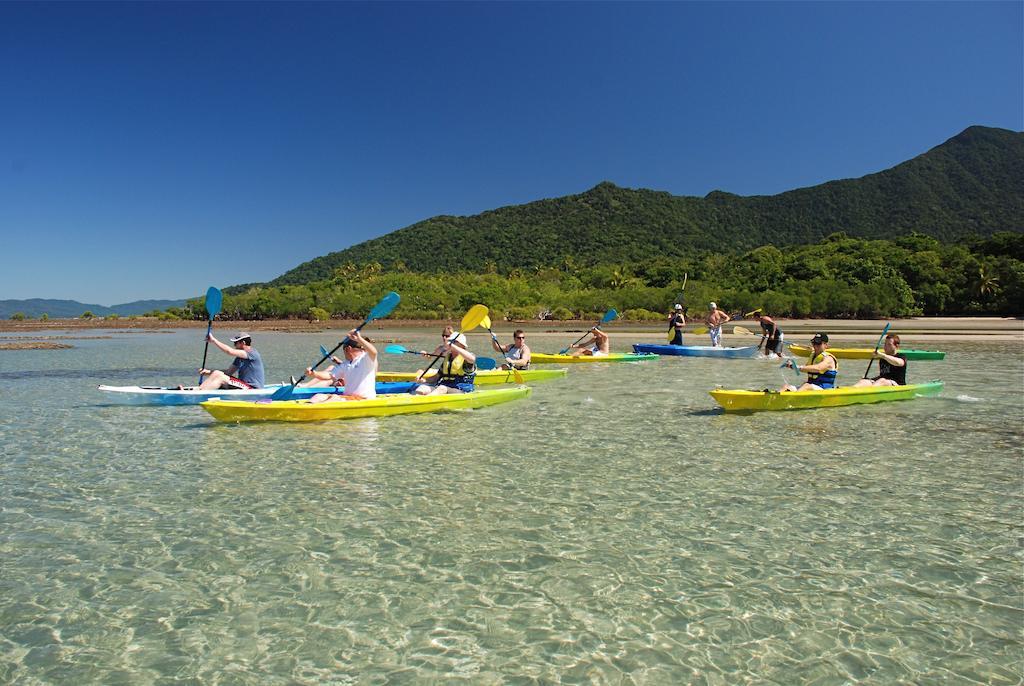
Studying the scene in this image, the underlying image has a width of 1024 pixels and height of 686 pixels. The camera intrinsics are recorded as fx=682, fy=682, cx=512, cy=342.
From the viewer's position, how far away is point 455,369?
1265 cm

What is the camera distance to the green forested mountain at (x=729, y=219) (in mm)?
105062

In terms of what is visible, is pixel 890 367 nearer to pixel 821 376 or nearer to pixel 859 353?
pixel 821 376

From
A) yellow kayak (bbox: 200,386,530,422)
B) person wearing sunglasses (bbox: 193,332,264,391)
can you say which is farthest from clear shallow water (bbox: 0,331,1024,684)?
person wearing sunglasses (bbox: 193,332,264,391)

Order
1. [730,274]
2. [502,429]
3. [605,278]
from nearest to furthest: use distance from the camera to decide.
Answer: [502,429] → [730,274] → [605,278]

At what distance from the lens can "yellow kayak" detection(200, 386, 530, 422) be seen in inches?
410

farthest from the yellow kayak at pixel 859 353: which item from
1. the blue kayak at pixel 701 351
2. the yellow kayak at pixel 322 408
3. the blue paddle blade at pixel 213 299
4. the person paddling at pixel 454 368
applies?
the blue paddle blade at pixel 213 299

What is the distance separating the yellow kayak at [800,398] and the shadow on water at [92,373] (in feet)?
49.8

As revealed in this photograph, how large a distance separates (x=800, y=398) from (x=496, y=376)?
7.07 metres

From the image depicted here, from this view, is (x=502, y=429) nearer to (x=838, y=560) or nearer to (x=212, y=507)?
(x=212, y=507)

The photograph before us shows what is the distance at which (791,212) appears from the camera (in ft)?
390

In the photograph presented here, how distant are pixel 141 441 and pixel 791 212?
12395 cm

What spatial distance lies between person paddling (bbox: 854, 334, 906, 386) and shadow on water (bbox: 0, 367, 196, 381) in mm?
17434

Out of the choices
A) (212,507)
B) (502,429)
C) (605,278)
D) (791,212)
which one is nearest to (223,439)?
(212,507)

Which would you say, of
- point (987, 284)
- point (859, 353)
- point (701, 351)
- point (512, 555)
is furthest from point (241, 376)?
point (987, 284)
